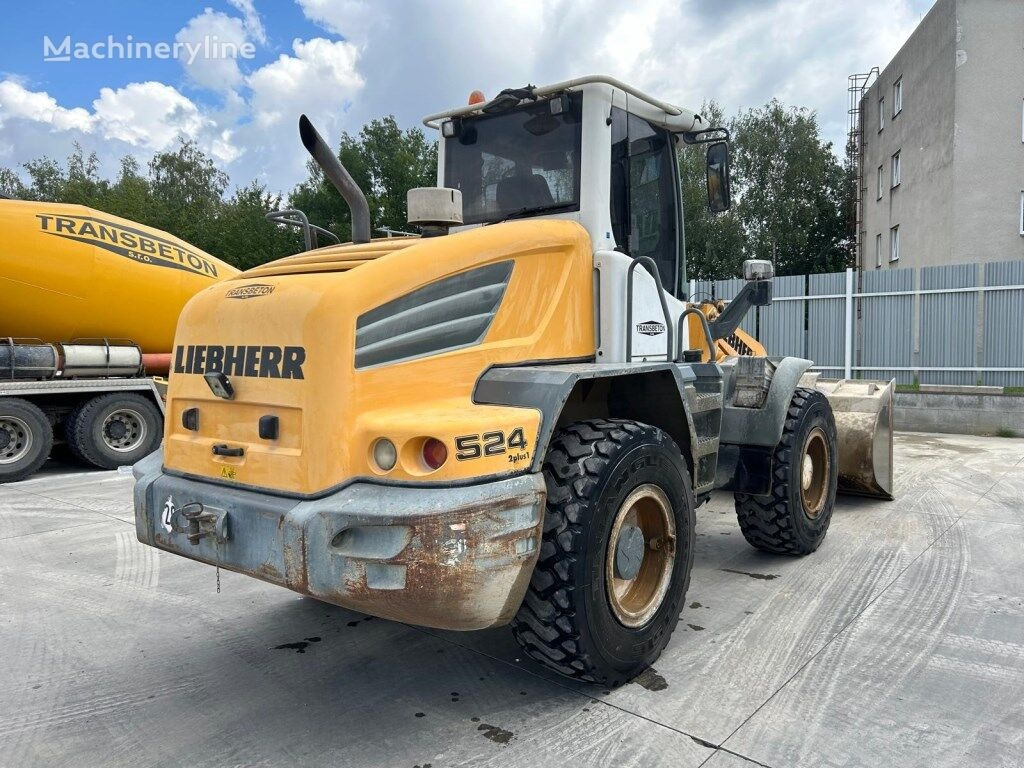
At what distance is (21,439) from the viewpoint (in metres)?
8.52

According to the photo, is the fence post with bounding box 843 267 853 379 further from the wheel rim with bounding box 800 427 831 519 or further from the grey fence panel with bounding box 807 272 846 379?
the wheel rim with bounding box 800 427 831 519

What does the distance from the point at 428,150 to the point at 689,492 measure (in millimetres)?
31236

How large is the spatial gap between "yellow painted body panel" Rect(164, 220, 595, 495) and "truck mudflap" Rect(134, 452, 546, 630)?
90 millimetres

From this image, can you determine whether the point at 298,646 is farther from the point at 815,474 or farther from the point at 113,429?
the point at 113,429

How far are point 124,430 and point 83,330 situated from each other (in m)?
1.36

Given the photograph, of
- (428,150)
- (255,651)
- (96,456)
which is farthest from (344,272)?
(428,150)

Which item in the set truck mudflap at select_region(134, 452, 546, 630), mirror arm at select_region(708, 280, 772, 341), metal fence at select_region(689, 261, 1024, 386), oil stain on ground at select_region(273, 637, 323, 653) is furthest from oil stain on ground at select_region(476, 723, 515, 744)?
metal fence at select_region(689, 261, 1024, 386)

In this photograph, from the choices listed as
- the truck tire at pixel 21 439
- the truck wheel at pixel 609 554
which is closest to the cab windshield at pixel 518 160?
the truck wheel at pixel 609 554

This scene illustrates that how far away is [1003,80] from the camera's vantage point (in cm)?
1784

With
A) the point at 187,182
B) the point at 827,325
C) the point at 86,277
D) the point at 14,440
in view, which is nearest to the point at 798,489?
the point at 86,277

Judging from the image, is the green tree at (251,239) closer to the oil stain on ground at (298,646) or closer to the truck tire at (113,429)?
the truck tire at (113,429)

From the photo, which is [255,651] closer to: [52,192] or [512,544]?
[512,544]

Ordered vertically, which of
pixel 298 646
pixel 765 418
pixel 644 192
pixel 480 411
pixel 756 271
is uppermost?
pixel 644 192

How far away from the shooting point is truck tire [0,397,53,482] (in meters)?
8.30
